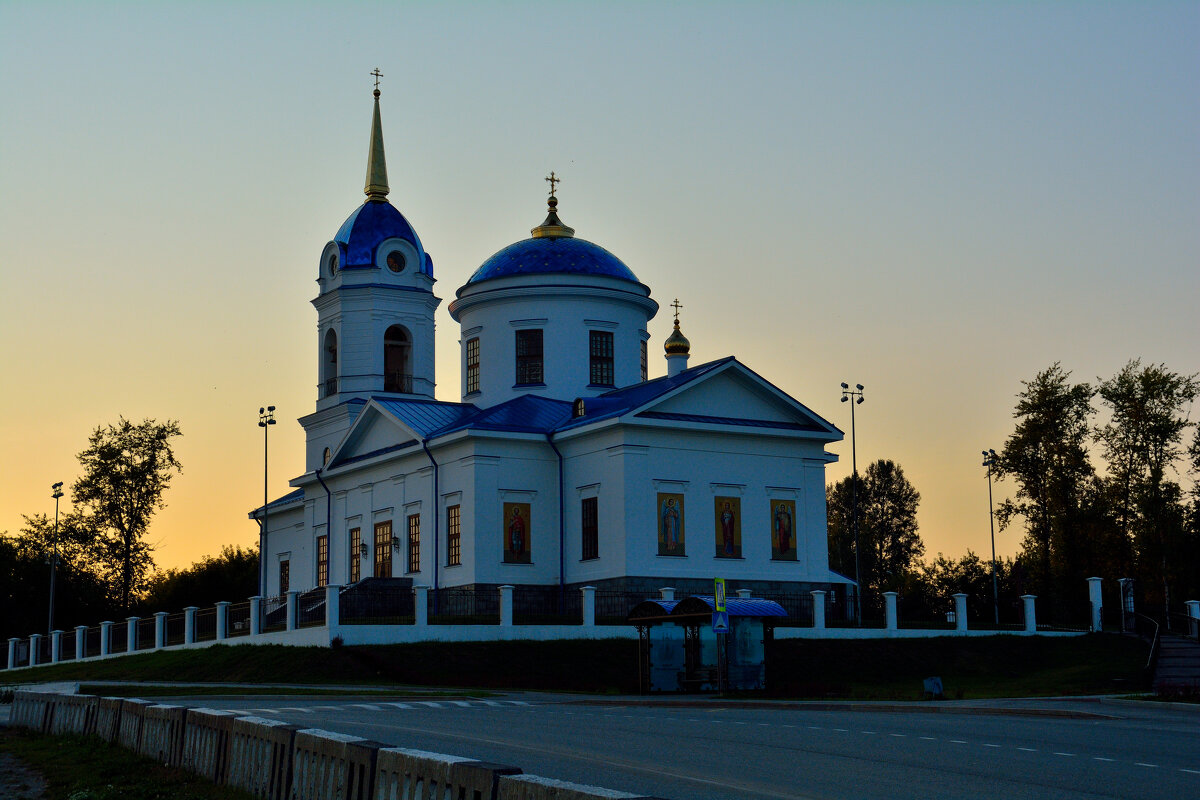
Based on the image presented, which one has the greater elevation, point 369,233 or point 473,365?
point 369,233

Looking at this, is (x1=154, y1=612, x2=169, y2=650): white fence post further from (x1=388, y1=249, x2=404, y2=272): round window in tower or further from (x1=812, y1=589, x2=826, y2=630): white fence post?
(x1=812, y1=589, x2=826, y2=630): white fence post

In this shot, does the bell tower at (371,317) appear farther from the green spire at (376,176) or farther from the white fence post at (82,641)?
the white fence post at (82,641)

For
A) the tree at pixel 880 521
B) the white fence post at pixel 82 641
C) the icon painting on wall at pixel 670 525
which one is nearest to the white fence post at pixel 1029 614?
the icon painting on wall at pixel 670 525

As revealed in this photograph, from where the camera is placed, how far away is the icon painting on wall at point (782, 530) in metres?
44.4

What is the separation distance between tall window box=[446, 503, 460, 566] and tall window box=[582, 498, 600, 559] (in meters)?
3.58

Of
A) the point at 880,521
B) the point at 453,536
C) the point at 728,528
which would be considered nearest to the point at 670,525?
the point at 728,528

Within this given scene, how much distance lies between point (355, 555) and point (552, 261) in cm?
1152

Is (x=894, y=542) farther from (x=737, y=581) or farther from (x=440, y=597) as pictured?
(x=440, y=597)

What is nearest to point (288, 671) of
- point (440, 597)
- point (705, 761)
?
point (440, 597)

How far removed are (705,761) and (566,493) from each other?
96.6ft

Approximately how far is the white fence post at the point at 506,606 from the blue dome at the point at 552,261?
14829 mm

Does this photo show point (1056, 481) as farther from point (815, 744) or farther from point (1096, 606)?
point (815, 744)

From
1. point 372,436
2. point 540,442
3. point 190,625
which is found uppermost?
point 372,436

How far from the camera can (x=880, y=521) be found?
9919 centimetres
